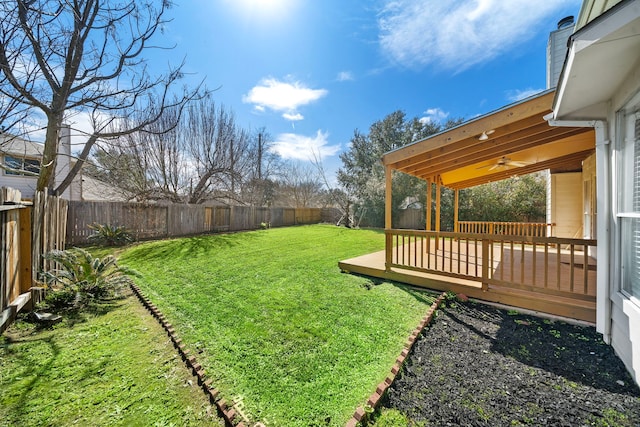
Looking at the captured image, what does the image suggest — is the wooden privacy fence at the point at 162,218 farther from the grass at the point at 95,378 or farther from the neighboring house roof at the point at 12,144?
the grass at the point at 95,378

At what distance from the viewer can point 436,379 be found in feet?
7.07

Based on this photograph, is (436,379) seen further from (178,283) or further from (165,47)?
(165,47)

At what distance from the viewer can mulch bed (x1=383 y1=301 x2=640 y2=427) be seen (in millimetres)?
1765

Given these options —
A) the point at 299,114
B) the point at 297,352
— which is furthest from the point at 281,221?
the point at 297,352

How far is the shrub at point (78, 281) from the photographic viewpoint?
11.5ft

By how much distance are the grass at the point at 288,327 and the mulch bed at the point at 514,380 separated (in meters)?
0.33

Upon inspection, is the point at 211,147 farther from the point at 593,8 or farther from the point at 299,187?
the point at 593,8

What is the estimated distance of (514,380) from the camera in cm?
214

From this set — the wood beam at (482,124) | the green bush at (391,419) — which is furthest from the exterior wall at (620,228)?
the green bush at (391,419)

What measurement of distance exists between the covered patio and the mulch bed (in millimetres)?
599

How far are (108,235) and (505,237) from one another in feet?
36.2

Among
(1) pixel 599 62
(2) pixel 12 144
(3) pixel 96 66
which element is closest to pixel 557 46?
(1) pixel 599 62

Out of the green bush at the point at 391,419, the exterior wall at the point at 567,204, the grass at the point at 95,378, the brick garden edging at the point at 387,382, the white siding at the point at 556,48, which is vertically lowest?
the green bush at the point at 391,419

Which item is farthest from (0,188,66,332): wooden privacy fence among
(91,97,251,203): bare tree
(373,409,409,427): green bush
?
(91,97,251,203): bare tree
